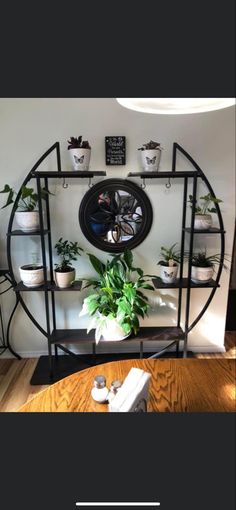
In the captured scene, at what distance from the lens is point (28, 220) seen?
1212 mm

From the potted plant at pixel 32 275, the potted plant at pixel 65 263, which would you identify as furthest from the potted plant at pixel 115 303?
the potted plant at pixel 32 275

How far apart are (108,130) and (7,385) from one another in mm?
1317

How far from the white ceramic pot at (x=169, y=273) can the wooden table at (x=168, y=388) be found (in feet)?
2.01

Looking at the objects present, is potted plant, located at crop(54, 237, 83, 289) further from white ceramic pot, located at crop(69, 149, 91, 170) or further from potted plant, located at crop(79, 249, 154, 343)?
white ceramic pot, located at crop(69, 149, 91, 170)

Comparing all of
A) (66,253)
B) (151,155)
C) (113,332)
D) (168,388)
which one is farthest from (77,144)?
(168,388)

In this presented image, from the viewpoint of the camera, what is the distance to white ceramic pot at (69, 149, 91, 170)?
3.81 ft

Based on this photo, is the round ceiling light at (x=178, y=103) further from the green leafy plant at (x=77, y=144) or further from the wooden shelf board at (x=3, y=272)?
the wooden shelf board at (x=3, y=272)

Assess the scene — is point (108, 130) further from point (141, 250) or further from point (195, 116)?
point (141, 250)

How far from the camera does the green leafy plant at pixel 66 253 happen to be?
130 cm

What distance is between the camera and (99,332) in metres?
1.19

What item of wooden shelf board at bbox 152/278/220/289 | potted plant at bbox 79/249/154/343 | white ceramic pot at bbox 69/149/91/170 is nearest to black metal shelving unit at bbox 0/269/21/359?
potted plant at bbox 79/249/154/343

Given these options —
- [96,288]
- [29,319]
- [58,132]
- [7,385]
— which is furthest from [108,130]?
[7,385]

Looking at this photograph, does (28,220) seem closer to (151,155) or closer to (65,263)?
(65,263)

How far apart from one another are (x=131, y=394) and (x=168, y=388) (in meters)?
0.14
